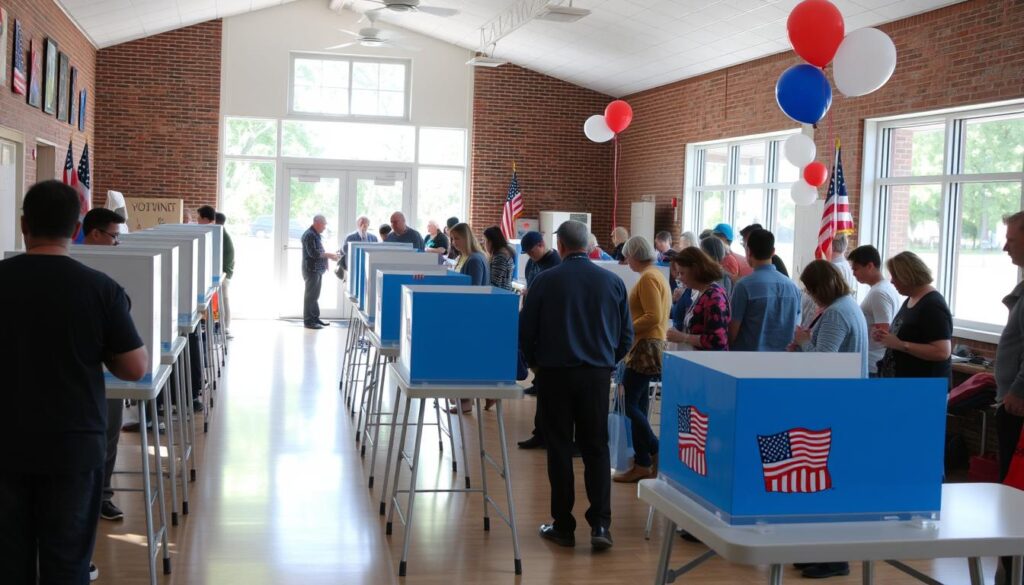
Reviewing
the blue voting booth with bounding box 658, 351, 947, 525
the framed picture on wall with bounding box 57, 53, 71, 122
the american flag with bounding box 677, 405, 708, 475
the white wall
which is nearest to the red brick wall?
the white wall

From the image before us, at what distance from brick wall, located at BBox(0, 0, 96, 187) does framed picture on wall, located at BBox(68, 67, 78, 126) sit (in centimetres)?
8

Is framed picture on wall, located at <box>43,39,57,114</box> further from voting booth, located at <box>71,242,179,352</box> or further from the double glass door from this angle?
voting booth, located at <box>71,242,179,352</box>

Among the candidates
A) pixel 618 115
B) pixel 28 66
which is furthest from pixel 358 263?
pixel 618 115

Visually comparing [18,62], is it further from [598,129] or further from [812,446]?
[812,446]

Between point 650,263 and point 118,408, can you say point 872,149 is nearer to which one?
point 650,263

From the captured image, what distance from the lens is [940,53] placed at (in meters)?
7.87

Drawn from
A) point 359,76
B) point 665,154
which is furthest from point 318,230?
point 665,154

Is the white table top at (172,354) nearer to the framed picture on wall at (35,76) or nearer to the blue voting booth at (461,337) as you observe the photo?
the blue voting booth at (461,337)

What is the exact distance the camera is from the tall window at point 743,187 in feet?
35.1

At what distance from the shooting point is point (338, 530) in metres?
4.70

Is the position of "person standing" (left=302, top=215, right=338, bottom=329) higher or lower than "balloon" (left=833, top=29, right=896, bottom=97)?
lower

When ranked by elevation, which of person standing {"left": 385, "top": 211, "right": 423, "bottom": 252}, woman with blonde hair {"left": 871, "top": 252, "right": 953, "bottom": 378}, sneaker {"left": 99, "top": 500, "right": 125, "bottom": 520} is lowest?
sneaker {"left": 99, "top": 500, "right": 125, "bottom": 520}

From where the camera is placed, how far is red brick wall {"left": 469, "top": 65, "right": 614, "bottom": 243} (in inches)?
566

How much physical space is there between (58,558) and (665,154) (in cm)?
1122
